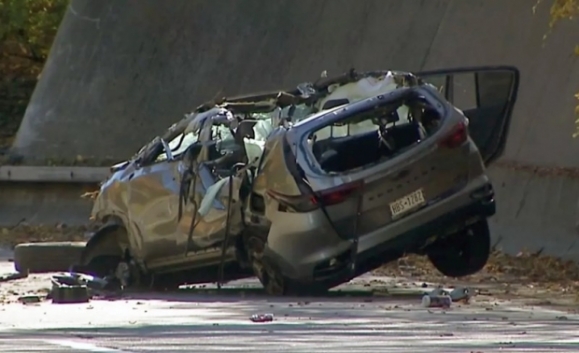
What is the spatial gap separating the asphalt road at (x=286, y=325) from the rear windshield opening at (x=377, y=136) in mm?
1261

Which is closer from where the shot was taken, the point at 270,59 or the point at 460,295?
the point at 460,295

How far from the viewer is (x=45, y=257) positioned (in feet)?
66.3

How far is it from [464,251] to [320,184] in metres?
2.50

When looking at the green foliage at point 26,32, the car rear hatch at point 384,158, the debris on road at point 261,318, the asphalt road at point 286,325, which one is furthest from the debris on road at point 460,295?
the green foliage at point 26,32

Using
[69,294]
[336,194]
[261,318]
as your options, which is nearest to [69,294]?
[69,294]

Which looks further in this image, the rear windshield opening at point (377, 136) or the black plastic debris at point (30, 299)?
the black plastic debris at point (30, 299)

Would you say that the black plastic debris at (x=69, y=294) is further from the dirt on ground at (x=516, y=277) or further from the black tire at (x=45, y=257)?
the black tire at (x=45, y=257)

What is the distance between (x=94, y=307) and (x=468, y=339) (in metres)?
5.19

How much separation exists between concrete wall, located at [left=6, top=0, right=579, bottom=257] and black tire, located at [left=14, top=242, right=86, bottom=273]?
493 cm

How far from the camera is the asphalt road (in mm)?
11156

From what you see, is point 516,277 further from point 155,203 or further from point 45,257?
point 45,257

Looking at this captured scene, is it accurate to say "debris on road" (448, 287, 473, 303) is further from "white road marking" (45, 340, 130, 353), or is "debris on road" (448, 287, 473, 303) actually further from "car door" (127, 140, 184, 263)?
"white road marking" (45, 340, 130, 353)

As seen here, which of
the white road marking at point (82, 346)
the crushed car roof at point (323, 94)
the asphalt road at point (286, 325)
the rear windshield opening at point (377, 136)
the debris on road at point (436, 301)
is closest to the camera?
the white road marking at point (82, 346)

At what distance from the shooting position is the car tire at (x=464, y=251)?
16.7 meters
